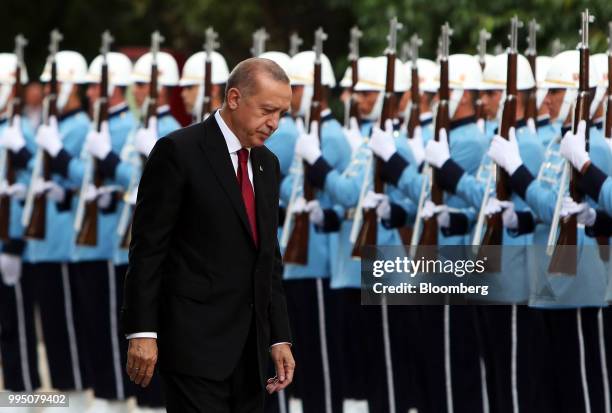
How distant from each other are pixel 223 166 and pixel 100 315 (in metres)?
5.26

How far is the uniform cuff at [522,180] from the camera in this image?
8.45 m

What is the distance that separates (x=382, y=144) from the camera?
31.0 ft

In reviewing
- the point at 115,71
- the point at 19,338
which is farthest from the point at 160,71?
the point at 19,338

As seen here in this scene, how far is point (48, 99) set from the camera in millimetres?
11453

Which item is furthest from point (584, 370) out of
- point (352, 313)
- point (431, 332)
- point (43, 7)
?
point (43, 7)

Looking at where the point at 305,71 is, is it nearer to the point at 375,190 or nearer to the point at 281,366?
the point at 375,190

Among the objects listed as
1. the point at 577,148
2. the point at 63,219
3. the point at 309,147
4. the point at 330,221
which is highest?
the point at 577,148

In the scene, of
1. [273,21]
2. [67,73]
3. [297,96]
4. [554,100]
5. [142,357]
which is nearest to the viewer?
[142,357]

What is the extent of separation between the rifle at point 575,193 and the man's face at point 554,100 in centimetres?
69

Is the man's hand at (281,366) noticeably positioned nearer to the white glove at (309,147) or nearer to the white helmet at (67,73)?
the white glove at (309,147)

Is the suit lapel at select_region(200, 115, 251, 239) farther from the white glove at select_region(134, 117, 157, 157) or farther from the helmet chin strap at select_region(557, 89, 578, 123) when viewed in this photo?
the white glove at select_region(134, 117, 157, 157)

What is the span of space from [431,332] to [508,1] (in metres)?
7.31

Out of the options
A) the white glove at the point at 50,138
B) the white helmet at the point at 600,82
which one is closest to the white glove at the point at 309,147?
the white helmet at the point at 600,82

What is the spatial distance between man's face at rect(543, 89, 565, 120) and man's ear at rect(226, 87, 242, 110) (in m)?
3.37
